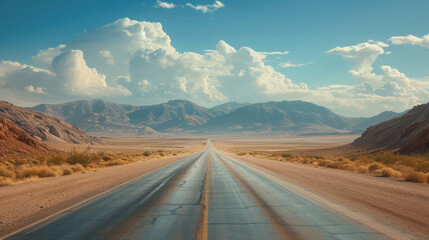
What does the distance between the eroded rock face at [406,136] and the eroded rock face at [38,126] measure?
265ft

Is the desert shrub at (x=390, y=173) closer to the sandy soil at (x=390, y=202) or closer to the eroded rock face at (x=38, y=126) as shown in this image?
the sandy soil at (x=390, y=202)

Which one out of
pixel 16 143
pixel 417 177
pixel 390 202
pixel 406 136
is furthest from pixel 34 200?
pixel 406 136

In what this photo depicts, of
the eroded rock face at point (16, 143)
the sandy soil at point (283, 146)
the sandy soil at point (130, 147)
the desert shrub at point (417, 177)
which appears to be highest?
the eroded rock face at point (16, 143)

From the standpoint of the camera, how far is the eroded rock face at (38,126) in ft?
255

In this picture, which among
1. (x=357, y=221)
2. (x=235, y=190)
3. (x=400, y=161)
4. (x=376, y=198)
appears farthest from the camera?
(x=400, y=161)

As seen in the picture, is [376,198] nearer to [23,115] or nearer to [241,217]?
[241,217]

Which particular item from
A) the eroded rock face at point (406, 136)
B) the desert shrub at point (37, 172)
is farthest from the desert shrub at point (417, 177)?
the eroded rock face at point (406, 136)

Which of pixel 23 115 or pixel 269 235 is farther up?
pixel 23 115

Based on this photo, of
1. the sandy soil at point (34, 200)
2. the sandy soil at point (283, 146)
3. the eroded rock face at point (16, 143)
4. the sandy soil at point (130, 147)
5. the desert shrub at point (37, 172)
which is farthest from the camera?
the sandy soil at point (283, 146)

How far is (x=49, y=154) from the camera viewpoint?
125 feet

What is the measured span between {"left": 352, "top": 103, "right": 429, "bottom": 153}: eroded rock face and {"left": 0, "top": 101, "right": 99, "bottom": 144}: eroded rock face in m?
80.7

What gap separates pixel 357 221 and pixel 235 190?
5.69 meters

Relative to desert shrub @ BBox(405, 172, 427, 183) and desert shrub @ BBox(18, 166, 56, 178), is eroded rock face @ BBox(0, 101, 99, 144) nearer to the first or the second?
desert shrub @ BBox(18, 166, 56, 178)

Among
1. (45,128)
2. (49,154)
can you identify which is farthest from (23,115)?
(49,154)
